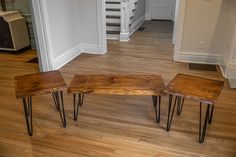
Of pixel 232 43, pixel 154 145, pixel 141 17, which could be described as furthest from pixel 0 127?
pixel 141 17

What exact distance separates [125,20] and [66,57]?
5.63ft

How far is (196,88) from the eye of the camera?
2.04 meters

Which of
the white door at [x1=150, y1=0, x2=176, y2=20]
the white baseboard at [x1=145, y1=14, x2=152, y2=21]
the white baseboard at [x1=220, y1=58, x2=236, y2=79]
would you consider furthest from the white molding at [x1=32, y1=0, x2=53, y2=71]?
the white door at [x1=150, y1=0, x2=176, y2=20]

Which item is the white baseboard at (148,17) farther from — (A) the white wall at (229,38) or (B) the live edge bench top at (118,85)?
(B) the live edge bench top at (118,85)

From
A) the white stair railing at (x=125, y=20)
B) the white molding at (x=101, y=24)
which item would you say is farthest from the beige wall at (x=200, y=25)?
the white stair railing at (x=125, y=20)

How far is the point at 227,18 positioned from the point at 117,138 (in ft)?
8.42

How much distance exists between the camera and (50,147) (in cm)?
202

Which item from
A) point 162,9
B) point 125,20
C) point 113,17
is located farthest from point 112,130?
point 162,9

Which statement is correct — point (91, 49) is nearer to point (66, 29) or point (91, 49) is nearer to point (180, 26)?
point (66, 29)

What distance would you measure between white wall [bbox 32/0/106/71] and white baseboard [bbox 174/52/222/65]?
1.39 meters

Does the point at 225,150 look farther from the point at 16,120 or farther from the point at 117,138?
the point at 16,120

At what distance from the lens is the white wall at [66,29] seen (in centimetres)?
319

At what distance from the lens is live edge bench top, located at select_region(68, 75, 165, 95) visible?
2.12 meters

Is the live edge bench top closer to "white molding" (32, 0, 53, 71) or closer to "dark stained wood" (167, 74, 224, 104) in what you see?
"dark stained wood" (167, 74, 224, 104)
